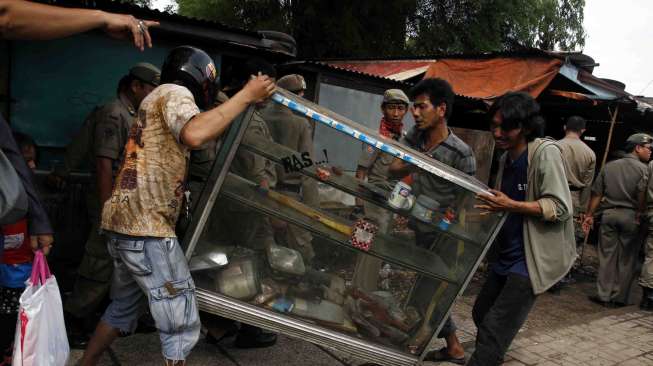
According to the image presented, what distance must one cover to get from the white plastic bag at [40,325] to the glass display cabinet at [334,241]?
0.62 meters

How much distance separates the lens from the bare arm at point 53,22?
1707 mm

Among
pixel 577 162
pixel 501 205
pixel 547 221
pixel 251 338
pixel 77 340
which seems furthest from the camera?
pixel 577 162

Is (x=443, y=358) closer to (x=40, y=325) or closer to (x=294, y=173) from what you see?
(x=294, y=173)

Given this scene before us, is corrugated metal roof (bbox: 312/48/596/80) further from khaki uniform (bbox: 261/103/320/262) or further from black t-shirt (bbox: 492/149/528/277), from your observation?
khaki uniform (bbox: 261/103/320/262)

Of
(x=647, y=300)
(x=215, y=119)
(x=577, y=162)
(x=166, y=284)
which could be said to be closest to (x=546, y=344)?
(x=647, y=300)

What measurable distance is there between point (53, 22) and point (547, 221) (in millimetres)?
2727

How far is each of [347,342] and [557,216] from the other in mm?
1434

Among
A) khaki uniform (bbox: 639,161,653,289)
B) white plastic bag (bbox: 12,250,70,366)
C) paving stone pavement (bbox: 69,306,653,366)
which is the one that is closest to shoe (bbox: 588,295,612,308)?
paving stone pavement (bbox: 69,306,653,366)

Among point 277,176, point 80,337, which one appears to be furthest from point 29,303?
point 80,337

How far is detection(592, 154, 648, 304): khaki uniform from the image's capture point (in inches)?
227

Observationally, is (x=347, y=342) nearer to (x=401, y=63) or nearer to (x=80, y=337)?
(x=80, y=337)

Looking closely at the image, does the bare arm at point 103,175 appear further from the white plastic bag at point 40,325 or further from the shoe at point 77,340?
the white plastic bag at point 40,325

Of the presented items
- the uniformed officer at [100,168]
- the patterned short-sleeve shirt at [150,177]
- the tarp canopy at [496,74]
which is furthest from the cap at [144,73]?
the tarp canopy at [496,74]

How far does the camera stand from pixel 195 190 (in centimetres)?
293
